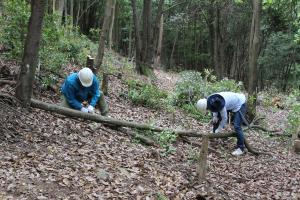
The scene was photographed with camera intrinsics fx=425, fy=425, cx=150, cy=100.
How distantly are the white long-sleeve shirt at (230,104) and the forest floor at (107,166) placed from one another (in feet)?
2.91

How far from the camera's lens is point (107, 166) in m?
7.51

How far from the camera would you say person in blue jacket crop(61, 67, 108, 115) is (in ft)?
30.0

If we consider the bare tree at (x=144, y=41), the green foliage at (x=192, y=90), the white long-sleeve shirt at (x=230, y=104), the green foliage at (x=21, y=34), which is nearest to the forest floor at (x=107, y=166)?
the white long-sleeve shirt at (x=230, y=104)

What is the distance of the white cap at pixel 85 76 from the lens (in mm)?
9062

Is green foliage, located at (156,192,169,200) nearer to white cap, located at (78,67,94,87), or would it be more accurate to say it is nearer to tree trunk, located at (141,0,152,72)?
white cap, located at (78,67,94,87)

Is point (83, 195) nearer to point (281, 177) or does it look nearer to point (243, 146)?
point (281, 177)

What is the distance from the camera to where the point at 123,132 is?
31.9 feet

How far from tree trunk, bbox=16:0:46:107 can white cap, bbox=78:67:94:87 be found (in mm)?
1093

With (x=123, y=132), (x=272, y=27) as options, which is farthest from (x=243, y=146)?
(x=272, y=27)

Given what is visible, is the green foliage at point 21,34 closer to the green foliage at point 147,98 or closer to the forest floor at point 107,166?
the forest floor at point 107,166

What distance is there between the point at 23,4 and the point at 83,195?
7099 millimetres

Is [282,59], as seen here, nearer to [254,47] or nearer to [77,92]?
[254,47]

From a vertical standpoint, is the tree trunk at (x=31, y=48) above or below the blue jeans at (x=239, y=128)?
above

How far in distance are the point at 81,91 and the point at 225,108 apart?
3412mm
